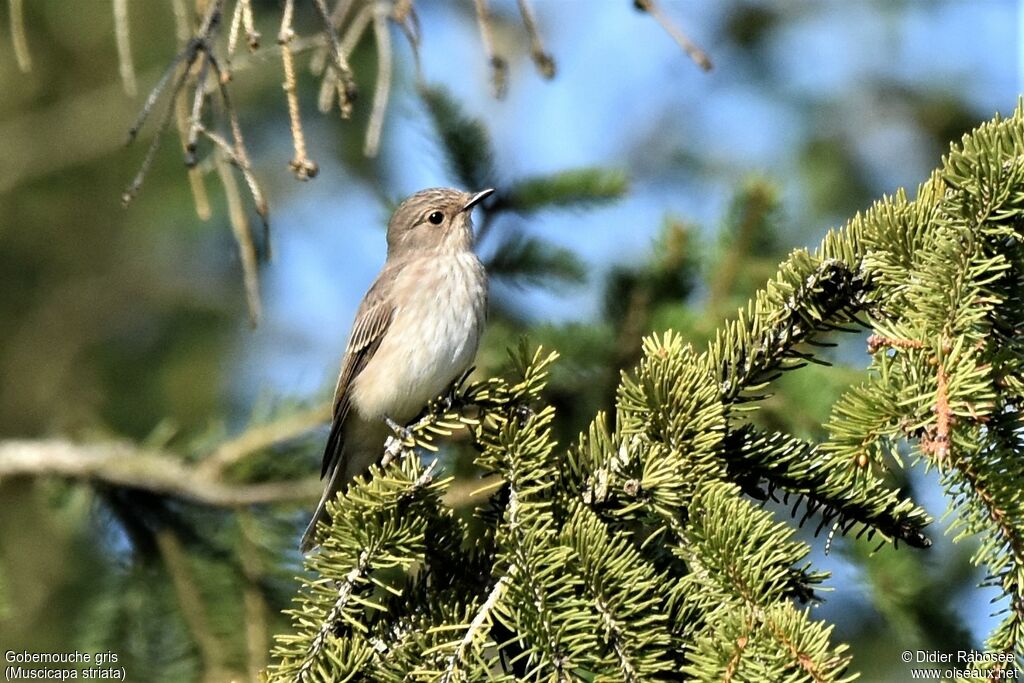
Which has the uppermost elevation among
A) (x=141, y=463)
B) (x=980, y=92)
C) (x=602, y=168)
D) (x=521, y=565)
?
(x=980, y=92)

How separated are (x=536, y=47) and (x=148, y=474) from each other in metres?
2.63

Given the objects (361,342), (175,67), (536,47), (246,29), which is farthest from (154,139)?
(361,342)

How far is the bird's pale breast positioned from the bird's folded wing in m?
0.07

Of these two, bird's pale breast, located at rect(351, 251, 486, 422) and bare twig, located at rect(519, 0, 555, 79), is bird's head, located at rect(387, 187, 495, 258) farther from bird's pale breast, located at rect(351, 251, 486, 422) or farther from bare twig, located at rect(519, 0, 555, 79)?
bare twig, located at rect(519, 0, 555, 79)

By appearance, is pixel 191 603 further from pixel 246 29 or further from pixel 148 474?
pixel 246 29

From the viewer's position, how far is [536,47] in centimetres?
364

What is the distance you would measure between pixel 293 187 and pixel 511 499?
26.4 ft

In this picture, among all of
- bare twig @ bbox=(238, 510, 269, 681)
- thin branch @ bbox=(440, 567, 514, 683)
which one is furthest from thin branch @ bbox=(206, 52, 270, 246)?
bare twig @ bbox=(238, 510, 269, 681)

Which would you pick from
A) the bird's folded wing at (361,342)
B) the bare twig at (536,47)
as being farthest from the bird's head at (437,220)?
the bare twig at (536,47)

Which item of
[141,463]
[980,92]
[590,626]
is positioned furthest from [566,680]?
[980,92]

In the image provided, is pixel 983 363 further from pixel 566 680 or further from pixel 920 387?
pixel 566 680

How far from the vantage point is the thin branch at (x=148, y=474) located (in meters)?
4.94

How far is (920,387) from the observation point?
2.79 metres

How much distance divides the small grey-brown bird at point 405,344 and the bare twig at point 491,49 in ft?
4.63
